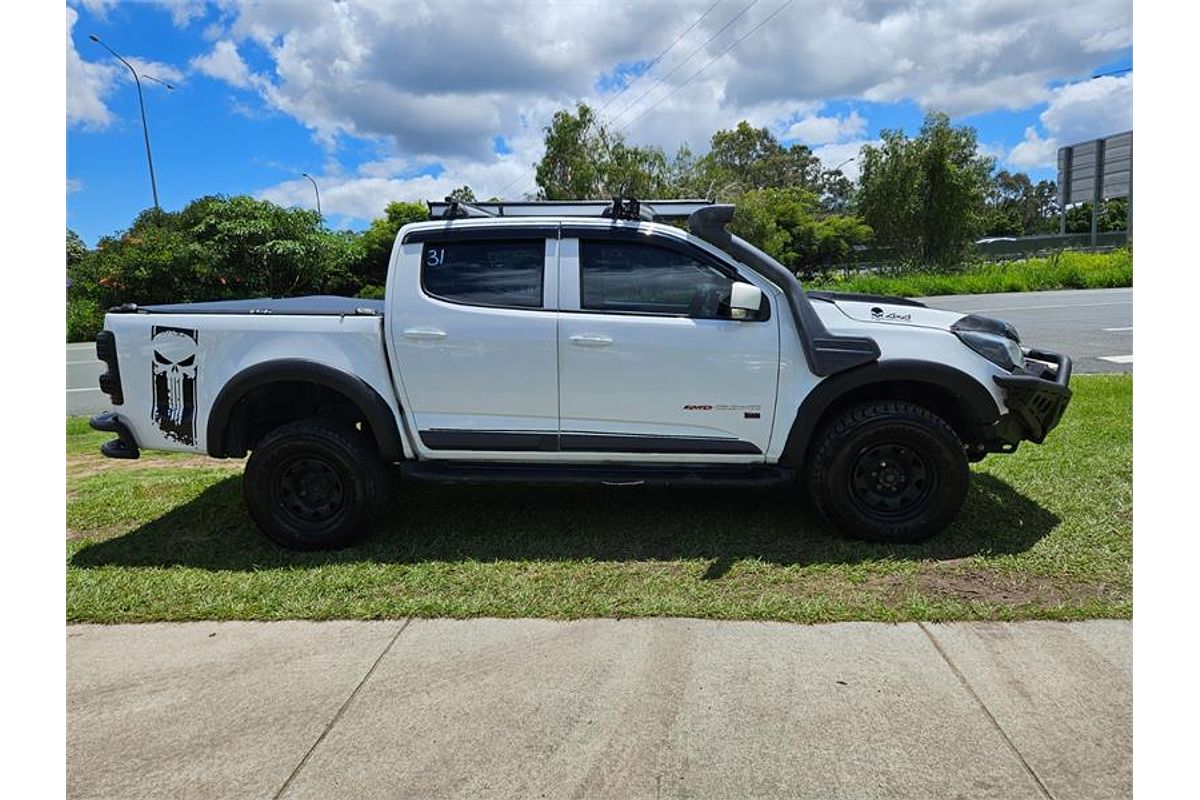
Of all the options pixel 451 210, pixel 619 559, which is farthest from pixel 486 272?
pixel 619 559

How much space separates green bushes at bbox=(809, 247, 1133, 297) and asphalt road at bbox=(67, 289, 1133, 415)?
1.31m

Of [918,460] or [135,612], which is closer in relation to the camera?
[135,612]

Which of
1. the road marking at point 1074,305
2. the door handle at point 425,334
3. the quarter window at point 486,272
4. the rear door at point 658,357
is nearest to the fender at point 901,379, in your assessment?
the rear door at point 658,357

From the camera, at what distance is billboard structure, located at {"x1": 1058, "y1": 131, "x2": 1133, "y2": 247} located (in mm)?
43188

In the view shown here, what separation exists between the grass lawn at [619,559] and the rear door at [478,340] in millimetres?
692

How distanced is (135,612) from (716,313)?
3.37 m

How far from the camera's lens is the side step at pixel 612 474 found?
4.22 m

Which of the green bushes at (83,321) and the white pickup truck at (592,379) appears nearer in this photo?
the white pickup truck at (592,379)

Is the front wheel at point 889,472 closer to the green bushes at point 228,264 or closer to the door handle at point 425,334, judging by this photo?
the door handle at point 425,334

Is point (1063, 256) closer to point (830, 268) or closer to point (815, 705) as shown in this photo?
point (830, 268)

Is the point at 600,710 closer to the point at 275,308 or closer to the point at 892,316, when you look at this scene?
the point at 892,316

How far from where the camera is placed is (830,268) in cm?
3516
